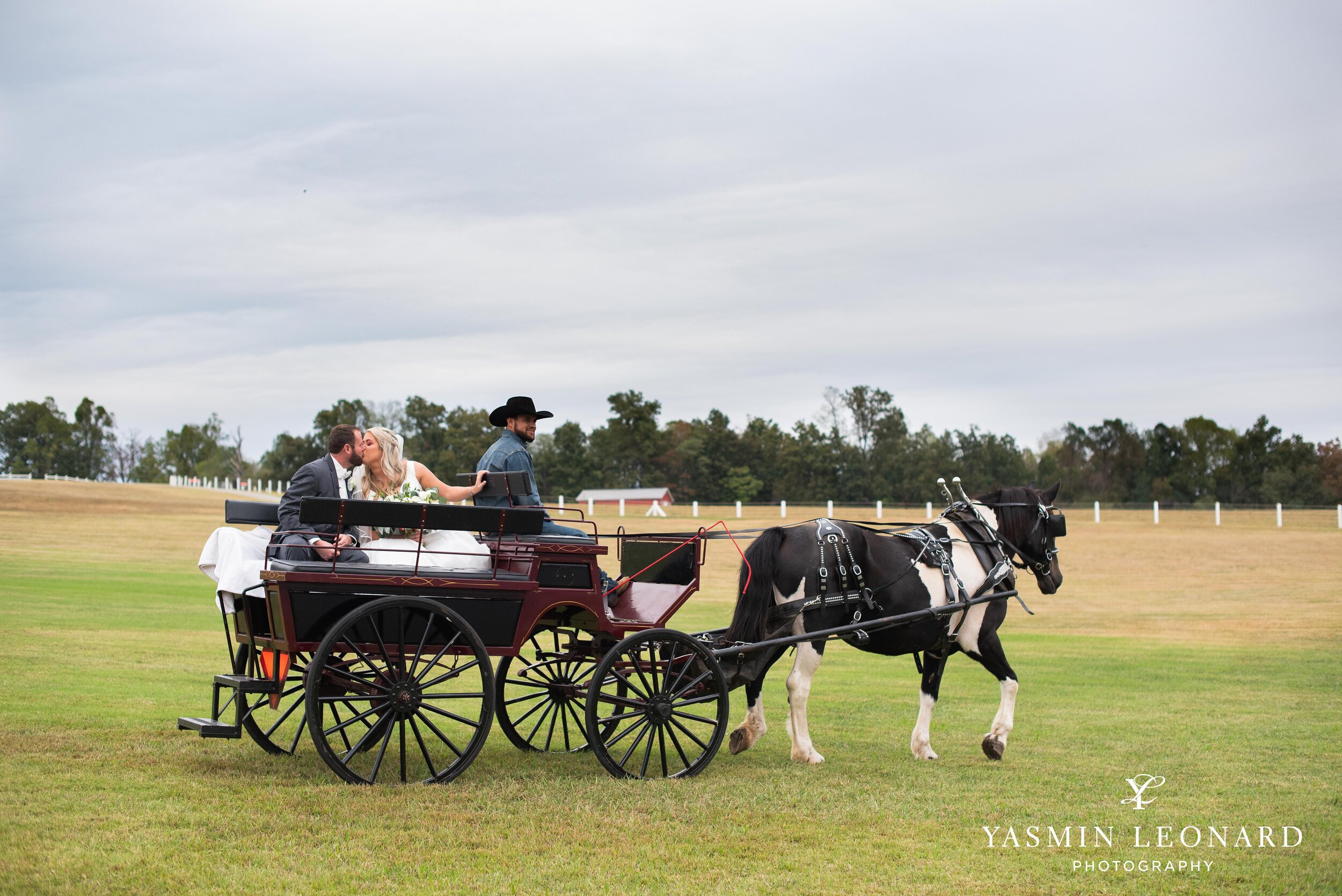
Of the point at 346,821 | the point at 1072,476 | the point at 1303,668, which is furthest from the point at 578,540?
the point at 1072,476

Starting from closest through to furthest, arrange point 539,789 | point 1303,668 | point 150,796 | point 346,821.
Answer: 1. point 346,821
2. point 150,796
3. point 539,789
4. point 1303,668

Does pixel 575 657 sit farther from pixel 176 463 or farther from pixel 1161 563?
pixel 176 463

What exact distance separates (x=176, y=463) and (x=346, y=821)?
499 ft

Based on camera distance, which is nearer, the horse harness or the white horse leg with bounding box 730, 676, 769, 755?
the white horse leg with bounding box 730, 676, 769, 755

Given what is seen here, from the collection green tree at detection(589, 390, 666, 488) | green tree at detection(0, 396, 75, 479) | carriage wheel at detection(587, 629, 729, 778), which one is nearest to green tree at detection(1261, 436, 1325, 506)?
green tree at detection(589, 390, 666, 488)

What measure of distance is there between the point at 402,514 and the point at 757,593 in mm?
2879

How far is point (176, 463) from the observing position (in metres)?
146

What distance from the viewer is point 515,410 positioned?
29.3 ft

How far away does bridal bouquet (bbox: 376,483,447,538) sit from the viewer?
8.08 meters

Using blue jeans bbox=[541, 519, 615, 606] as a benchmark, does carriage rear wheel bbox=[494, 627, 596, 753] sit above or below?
below

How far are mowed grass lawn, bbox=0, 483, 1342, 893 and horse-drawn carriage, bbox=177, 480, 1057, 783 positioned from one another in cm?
38

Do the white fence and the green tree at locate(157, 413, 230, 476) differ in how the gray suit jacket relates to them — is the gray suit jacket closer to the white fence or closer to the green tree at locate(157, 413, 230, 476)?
the white fence

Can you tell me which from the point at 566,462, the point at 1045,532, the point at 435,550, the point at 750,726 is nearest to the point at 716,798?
the point at 750,726

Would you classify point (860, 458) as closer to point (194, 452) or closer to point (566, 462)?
point (566, 462)
